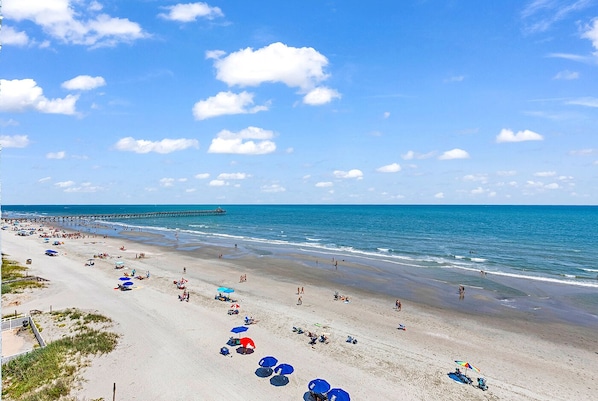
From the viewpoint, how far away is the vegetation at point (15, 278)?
42188mm

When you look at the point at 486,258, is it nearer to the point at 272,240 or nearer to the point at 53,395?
the point at 272,240

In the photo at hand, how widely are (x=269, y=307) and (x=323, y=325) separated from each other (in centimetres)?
740

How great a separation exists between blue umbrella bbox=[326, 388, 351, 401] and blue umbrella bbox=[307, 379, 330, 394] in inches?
12.8

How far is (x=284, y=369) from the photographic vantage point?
24391mm

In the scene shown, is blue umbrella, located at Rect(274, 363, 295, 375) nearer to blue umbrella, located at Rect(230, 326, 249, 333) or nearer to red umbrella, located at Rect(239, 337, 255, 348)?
red umbrella, located at Rect(239, 337, 255, 348)

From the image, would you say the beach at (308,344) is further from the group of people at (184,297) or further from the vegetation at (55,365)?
the vegetation at (55,365)

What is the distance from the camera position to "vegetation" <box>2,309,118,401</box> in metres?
21.9

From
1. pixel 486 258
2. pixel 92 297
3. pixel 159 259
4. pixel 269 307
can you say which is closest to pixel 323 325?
pixel 269 307

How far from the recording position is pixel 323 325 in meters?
33.8

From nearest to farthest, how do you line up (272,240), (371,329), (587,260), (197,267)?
(371,329) < (197,267) < (587,260) < (272,240)

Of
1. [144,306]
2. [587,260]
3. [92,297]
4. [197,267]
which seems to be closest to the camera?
[144,306]

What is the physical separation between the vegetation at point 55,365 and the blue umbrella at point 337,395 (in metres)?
15.3

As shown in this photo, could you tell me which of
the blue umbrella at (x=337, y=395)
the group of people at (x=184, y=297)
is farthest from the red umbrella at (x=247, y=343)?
the group of people at (x=184, y=297)

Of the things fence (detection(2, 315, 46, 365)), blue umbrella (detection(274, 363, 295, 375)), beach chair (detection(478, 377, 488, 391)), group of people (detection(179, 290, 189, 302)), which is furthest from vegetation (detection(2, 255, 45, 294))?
beach chair (detection(478, 377, 488, 391))
